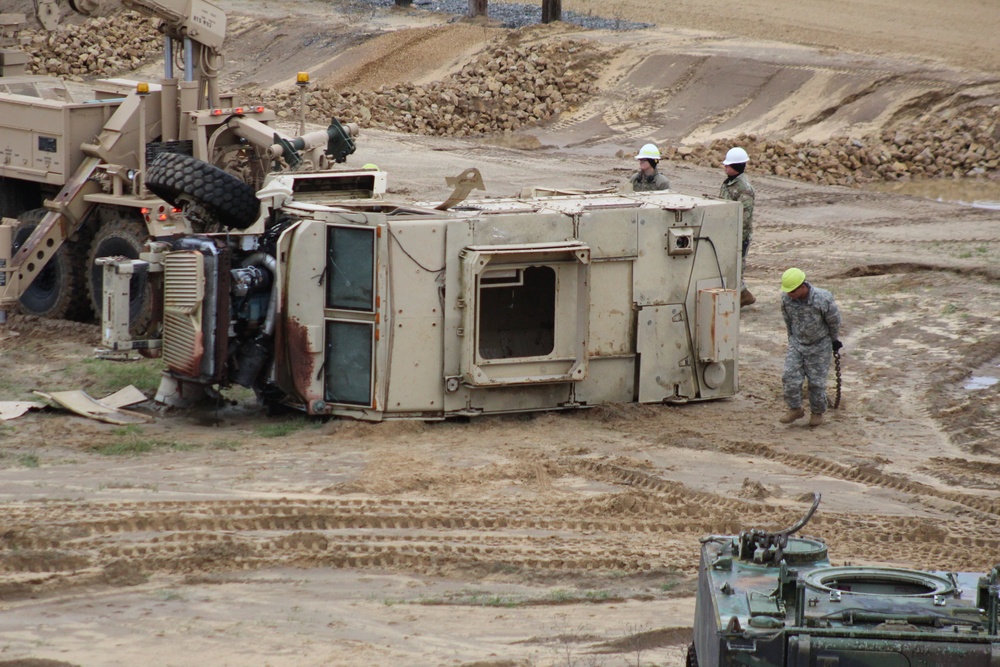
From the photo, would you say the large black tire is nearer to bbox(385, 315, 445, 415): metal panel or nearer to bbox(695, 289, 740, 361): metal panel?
bbox(385, 315, 445, 415): metal panel

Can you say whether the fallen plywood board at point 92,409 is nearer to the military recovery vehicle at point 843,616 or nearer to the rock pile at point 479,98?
the military recovery vehicle at point 843,616

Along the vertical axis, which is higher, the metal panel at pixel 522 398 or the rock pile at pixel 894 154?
the rock pile at pixel 894 154

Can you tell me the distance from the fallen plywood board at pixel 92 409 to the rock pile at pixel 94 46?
21571 millimetres

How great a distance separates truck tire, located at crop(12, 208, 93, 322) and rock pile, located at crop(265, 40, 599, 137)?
11191mm

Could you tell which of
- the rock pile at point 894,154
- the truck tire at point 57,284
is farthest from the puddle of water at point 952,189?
the truck tire at point 57,284

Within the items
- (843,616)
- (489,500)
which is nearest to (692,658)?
(843,616)

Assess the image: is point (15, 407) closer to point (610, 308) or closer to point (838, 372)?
point (610, 308)

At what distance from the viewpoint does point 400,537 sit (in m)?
8.14

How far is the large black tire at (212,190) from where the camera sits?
10.5 metres

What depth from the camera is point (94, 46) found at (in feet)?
106

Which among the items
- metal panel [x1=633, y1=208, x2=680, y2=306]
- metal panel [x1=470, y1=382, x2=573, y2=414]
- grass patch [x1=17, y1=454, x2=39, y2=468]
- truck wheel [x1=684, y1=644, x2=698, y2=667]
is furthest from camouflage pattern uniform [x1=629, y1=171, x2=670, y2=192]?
truck wheel [x1=684, y1=644, x2=698, y2=667]

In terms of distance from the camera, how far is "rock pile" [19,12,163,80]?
31406mm

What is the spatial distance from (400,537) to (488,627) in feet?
4.65

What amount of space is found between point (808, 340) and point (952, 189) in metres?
11.4
